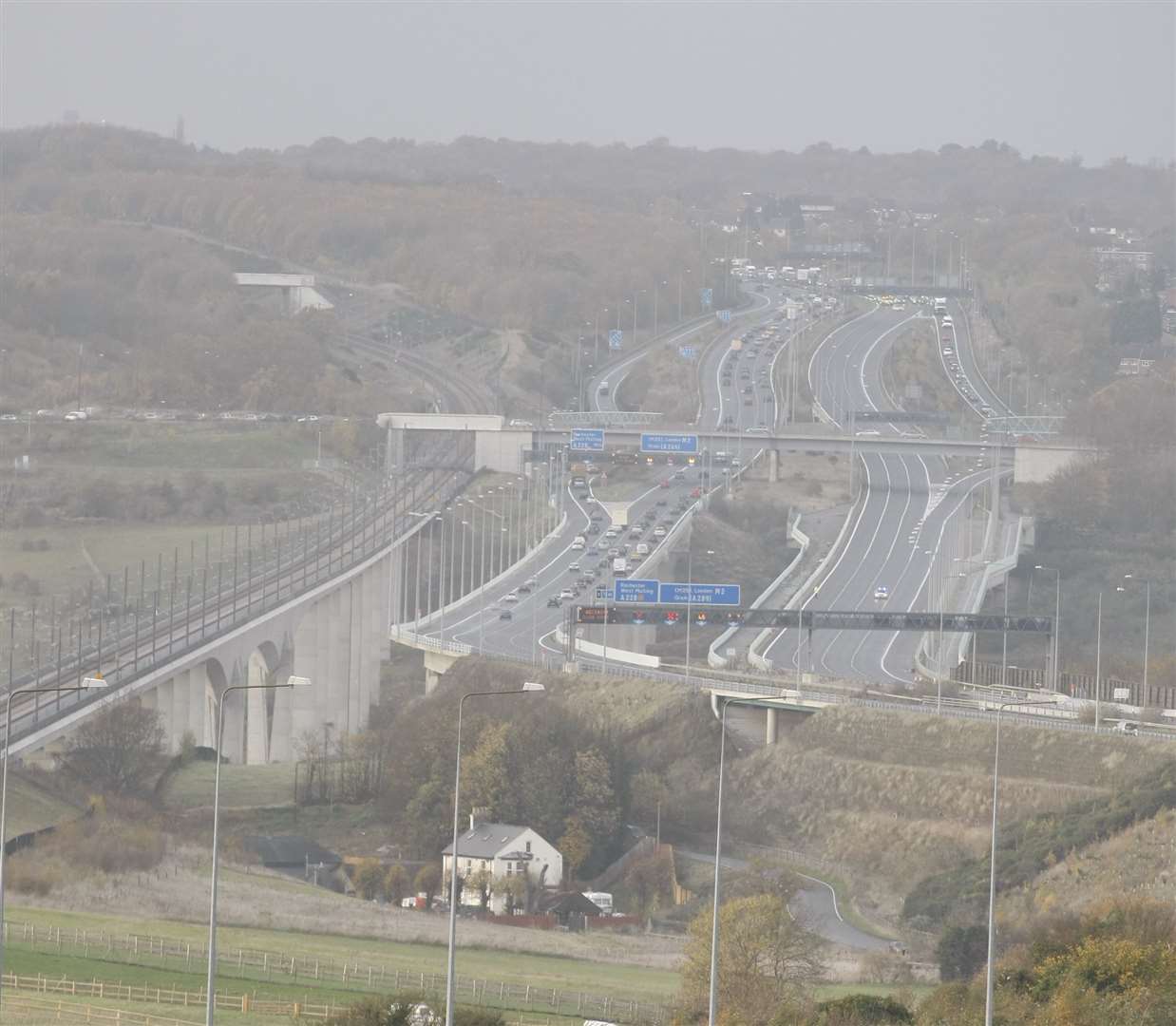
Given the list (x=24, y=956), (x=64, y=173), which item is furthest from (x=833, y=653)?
(x=64, y=173)

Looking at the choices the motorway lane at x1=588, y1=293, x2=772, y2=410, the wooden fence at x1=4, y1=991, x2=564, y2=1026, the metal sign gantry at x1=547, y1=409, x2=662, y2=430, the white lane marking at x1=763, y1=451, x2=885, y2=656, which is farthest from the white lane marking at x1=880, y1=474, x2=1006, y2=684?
the wooden fence at x1=4, y1=991, x2=564, y2=1026

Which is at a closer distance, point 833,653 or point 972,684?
point 972,684

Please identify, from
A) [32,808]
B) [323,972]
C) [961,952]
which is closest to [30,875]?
[32,808]

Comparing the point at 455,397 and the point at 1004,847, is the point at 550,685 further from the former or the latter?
the point at 455,397

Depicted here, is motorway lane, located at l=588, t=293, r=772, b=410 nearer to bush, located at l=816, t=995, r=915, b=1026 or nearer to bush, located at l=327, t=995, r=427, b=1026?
bush, located at l=816, t=995, r=915, b=1026

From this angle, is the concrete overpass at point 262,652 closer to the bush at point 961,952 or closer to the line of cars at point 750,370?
the bush at point 961,952

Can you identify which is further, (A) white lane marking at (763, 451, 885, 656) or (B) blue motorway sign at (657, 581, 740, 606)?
(A) white lane marking at (763, 451, 885, 656)
